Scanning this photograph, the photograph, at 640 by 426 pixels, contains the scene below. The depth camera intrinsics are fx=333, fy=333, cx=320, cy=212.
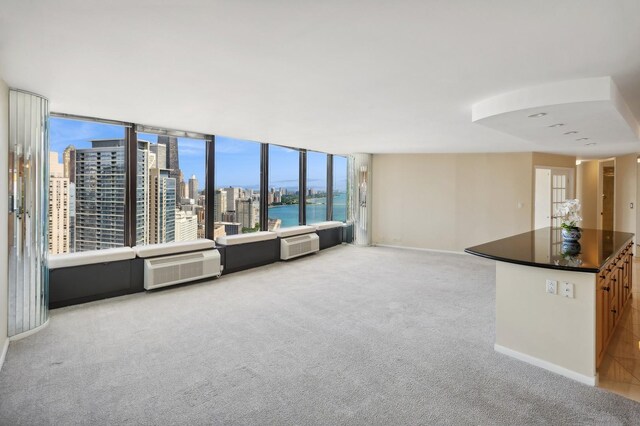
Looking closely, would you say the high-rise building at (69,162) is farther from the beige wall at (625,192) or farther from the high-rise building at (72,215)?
the beige wall at (625,192)

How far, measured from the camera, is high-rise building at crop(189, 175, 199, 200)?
556cm

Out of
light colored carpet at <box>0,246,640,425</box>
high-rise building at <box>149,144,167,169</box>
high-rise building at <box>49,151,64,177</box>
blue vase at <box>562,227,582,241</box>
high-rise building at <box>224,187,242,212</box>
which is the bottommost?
light colored carpet at <box>0,246,640,425</box>

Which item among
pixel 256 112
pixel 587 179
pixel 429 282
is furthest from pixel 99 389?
pixel 587 179

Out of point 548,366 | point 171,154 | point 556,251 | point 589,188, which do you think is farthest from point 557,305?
point 589,188

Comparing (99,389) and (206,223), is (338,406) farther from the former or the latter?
(206,223)

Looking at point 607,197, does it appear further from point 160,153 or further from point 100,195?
point 100,195

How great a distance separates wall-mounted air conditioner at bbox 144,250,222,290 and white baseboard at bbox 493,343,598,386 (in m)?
3.96

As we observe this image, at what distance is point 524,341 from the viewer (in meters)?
2.83

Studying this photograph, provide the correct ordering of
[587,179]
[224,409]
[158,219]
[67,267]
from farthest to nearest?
1. [587,179]
2. [158,219]
3. [67,267]
4. [224,409]

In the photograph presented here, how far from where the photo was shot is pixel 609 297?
3004mm

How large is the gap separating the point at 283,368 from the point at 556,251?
271 centimetres

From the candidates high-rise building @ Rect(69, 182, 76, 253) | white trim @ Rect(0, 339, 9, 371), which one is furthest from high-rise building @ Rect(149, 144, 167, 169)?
white trim @ Rect(0, 339, 9, 371)

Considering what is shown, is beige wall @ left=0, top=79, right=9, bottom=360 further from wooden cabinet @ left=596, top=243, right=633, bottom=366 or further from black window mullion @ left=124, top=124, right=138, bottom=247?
wooden cabinet @ left=596, top=243, right=633, bottom=366

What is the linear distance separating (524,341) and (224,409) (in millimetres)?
2458
